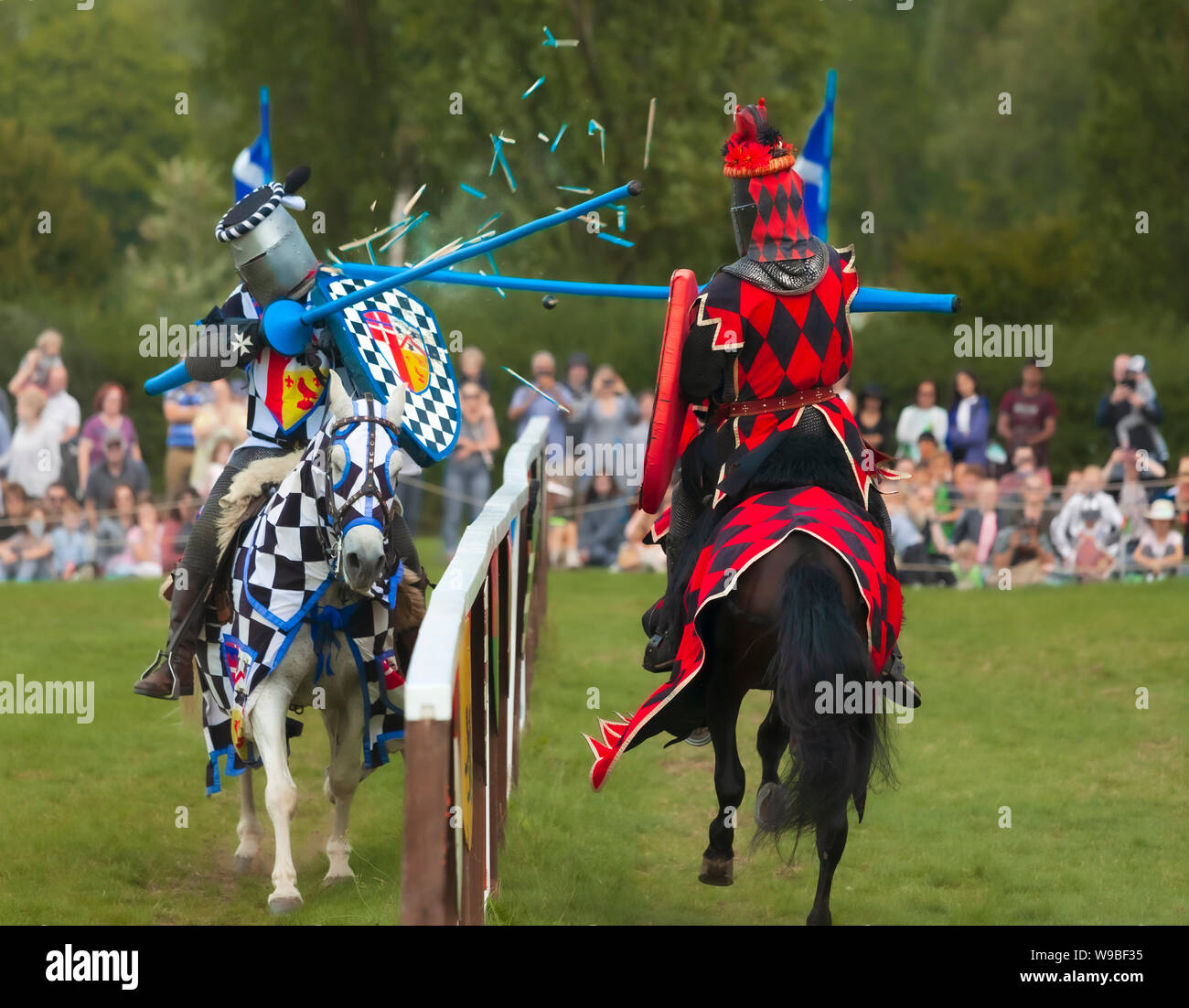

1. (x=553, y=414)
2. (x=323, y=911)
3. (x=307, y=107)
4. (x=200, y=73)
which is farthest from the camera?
(x=200, y=73)

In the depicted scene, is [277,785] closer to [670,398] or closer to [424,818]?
[670,398]

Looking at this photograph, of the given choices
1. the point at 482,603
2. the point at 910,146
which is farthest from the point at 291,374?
the point at 910,146

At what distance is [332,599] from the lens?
21.3 feet

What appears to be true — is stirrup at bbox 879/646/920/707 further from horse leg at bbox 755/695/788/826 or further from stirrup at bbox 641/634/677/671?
stirrup at bbox 641/634/677/671

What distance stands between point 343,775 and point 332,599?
787 millimetres

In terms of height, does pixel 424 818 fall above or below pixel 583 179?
below

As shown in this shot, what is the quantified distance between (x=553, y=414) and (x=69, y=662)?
585 centimetres

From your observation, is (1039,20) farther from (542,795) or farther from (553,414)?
(542,795)

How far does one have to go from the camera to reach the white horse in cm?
598

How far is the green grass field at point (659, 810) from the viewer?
261 inches

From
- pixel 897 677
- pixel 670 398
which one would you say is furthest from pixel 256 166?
pixel 897 677

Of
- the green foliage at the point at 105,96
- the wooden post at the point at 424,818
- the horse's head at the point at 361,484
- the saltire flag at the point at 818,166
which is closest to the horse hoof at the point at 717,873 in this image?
the horse's head at the point at 361,484

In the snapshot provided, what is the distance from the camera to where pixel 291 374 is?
6.86 m

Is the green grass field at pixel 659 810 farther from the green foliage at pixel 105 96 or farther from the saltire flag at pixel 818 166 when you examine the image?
the green foliage at pixel 105 96
